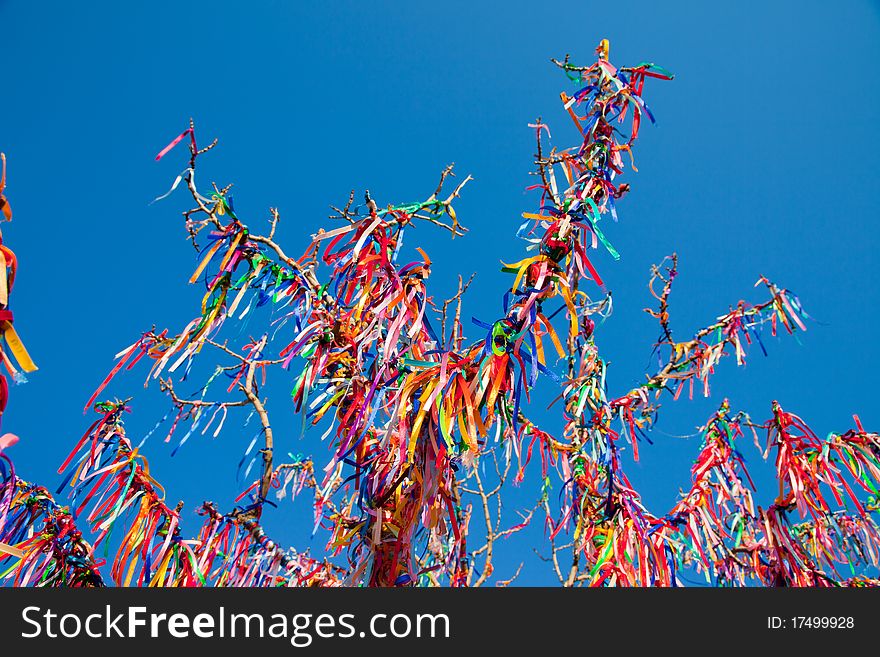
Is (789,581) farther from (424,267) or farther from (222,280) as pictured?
(222,280)

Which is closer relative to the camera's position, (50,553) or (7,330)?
(7,330)

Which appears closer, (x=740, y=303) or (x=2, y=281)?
(x=2, y=281)

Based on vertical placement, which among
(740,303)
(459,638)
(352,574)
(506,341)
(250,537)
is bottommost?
(459,638)

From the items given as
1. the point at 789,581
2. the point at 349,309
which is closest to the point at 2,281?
the point at 349,309

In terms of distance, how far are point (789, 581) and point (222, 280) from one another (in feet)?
6.35

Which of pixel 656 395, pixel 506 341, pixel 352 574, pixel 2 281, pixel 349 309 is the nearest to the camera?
pixel 2 281

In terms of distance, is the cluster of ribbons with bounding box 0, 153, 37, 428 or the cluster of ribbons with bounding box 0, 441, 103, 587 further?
the cluster of ribbons with bounding box 0, 441, 103, 587

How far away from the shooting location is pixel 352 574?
1232 millimetres

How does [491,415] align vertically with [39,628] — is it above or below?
above

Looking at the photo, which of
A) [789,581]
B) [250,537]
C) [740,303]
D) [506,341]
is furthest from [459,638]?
[740,303]

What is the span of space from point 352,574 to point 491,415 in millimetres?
525

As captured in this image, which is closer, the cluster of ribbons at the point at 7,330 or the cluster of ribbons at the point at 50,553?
the cluster of ribbons at the point at 7,330

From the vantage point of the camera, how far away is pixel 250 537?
1681 mm

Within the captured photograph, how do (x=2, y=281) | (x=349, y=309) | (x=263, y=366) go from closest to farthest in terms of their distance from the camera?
(x=2, y=281), (x=349, y=309), (x=263, y=366)
